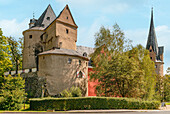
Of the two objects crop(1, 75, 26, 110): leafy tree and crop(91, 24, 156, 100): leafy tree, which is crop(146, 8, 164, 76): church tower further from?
crop(1, 75, 26, 110): leafy tree

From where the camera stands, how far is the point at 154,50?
60.9 m

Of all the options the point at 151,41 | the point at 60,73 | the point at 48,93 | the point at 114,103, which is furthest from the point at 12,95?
the point at 151,41

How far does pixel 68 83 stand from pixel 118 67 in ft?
27.3

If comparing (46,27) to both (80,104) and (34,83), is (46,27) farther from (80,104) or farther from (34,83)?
(80,104)

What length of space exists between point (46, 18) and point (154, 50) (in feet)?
118

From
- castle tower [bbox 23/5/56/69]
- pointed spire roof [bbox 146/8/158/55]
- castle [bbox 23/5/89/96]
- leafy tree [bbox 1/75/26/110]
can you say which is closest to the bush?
castle [bbox 23/5/89/96]

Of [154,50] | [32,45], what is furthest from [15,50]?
[154,50]

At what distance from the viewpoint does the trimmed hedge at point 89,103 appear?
75.5 feet

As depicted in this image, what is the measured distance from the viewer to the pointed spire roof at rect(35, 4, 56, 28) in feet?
132

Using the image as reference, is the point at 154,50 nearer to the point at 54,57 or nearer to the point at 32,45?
the point at 32,45

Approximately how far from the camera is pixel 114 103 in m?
23.2

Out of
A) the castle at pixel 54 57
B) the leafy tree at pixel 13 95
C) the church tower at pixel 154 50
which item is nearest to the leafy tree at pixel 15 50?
the castle at pixel 54 57

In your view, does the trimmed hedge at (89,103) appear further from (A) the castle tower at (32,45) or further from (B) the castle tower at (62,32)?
(A) the castle tower at (32,45)

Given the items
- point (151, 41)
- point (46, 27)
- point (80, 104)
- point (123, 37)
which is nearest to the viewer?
point (80, 104)
